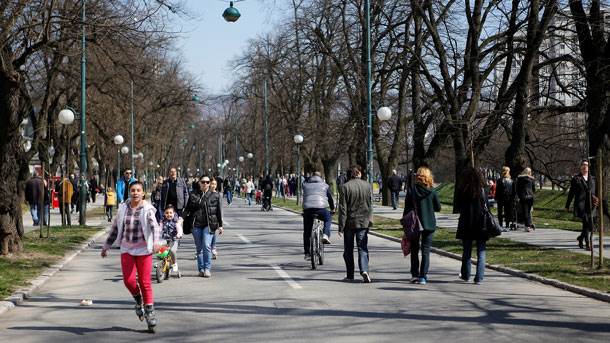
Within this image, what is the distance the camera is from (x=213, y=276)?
14328 millimetres

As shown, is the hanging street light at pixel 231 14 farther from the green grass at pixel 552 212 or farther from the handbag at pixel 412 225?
the green grass at pixel 552 212

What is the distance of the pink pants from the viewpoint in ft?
Result: 30.6

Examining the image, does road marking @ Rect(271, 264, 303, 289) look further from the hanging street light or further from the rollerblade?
the hanging street light

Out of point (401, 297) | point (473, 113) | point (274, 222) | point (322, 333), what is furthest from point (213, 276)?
point (274, 222)

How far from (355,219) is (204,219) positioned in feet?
8.49

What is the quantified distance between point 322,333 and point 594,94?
14060 millimetres

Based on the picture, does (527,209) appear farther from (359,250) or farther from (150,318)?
(150,318)

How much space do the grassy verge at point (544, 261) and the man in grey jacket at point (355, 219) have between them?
2.86 metres

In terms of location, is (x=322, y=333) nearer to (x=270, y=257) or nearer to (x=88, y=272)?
(x=88, y=272)

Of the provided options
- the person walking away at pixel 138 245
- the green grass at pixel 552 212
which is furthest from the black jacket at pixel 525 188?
the person walking away at pixel 138 245

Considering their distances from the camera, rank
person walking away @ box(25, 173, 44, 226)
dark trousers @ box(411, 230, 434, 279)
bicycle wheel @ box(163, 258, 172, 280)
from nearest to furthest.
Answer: dark trousers @ box(411, 230, 434, 279)
bicycle wheel @ box(163, 258, 172, 280)
person walking away @ box(25, 173, 44, 226)

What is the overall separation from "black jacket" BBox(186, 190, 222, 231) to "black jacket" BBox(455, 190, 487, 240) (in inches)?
154

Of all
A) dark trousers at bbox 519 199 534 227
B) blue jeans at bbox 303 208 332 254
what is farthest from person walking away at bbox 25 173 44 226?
blue jeans at bbox 303 208 332 254

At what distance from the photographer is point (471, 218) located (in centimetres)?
1330
